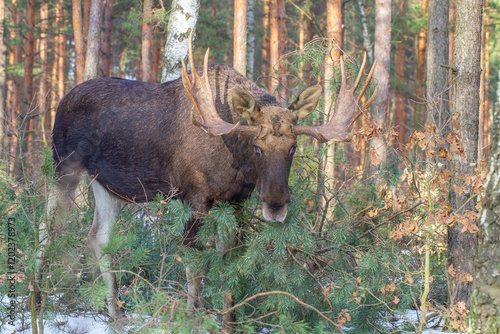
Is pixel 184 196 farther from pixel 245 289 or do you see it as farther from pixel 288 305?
pixel 288 305

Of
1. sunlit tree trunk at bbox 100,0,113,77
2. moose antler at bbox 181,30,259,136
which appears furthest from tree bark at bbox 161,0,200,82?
sunlit tree trunk at bbox 100,0,113,77

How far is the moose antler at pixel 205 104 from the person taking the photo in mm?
4285

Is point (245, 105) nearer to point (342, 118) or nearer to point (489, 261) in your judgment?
point (342, 118)

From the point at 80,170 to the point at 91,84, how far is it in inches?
43.4

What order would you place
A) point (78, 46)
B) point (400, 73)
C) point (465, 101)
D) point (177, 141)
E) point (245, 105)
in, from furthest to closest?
point (400, 73) < point (78, 46) < point (465, 101) < point (177, 141) < point (245, 105)

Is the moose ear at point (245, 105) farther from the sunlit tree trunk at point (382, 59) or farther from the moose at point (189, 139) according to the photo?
the sunlit tree trunk at point (382, 59)

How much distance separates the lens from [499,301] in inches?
103

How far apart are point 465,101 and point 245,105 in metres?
2.57

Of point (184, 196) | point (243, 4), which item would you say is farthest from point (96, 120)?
point (243, 4)

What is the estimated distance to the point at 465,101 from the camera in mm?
5141

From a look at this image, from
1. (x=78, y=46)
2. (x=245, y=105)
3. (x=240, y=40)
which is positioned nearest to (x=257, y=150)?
(x=245, y=105)

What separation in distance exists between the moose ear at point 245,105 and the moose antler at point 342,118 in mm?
443

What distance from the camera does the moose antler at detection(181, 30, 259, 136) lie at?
14.1 ft

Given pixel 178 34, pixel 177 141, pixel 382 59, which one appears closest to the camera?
pixel 177 141
